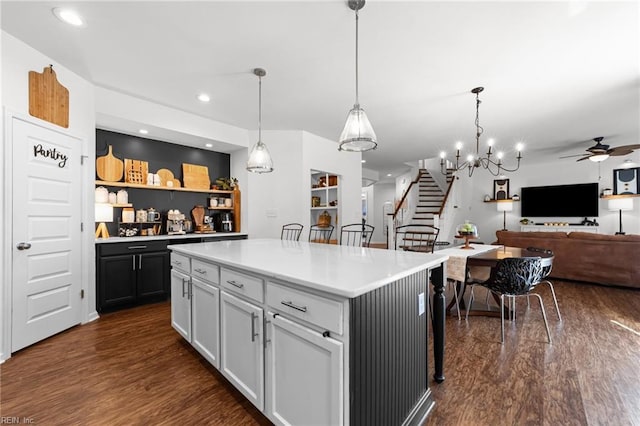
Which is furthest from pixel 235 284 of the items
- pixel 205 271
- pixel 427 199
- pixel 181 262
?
pixel 427 199

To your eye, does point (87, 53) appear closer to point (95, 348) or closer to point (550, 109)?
point (95, 348)

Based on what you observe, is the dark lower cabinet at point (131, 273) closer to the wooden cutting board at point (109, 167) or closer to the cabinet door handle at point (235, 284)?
the wooden cutting board at point (109, 167)

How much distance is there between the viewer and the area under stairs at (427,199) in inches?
318

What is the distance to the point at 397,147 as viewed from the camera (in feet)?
20.6

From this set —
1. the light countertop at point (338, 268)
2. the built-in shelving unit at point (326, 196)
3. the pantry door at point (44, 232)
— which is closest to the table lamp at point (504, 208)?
the built-in shelving unit at point (326, 196)

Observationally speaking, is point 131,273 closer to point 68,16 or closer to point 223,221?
point 223,221

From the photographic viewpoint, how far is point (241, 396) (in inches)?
74.1

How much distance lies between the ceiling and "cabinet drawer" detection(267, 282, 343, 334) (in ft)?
6.42

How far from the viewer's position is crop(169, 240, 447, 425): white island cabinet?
3.86 ft

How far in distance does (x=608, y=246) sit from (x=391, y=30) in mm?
4923

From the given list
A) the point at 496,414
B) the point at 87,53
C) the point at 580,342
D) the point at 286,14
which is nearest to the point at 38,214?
the point at 87,53

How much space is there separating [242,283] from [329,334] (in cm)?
70

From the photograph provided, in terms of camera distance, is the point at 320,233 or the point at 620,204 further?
the point at 620,204

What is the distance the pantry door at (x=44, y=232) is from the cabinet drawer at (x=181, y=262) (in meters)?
1.28
